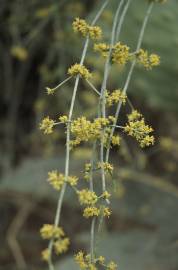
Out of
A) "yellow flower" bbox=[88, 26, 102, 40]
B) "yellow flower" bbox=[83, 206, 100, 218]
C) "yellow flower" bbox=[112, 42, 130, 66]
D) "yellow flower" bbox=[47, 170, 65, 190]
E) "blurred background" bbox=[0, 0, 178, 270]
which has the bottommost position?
"yellow flower" bbox=[83, 206, 100, 218]

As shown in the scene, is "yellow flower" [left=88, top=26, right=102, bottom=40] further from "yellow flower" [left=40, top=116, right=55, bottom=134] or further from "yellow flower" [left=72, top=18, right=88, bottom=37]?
"yellow flower" [left=40, top=116, right=55, bottom=134]

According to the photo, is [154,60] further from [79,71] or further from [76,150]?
[76,150]

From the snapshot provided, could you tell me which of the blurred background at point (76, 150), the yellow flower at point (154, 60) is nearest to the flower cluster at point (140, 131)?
the yellow flower at point (154, 60)

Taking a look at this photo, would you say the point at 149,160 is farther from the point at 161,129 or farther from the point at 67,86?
the point at 67,86

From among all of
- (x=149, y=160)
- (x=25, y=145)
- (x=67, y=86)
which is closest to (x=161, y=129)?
(x=149, y=160)

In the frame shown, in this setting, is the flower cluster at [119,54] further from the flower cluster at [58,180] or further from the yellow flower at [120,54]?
the flower cluster at [58,180]

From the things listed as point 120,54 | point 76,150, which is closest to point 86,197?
point 120,54

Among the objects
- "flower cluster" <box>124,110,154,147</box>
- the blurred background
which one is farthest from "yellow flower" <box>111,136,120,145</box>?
the blurred background
